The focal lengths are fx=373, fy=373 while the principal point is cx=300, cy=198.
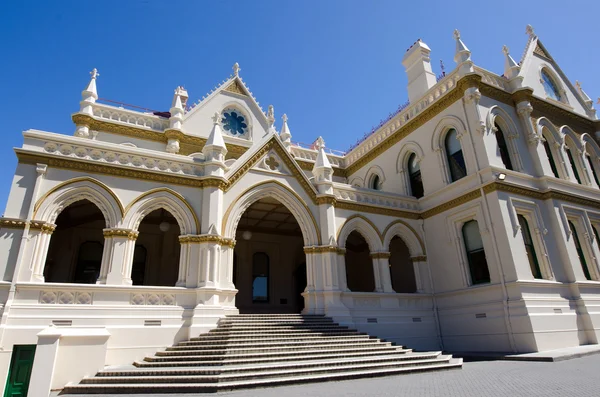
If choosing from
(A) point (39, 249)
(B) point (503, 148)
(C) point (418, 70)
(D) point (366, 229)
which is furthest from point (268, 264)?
(C) point (418, 70)

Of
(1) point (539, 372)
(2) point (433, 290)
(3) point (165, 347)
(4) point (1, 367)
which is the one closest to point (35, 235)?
(4) point (1, 367)

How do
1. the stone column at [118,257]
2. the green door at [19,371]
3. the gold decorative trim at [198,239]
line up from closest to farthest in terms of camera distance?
the green door at [19,371] → the stone column at [118,257] → the gold decorative trim at [198,239]

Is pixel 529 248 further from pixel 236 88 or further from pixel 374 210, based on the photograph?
pixel 236 88

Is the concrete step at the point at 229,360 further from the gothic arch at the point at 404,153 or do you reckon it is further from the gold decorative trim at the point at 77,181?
the gothic arch at the point at 404,153

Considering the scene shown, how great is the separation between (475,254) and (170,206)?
12588 millimetres

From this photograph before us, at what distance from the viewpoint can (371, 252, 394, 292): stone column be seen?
16328 mm

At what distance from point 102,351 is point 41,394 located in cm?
150

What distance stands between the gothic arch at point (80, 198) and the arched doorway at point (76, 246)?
3335 mm

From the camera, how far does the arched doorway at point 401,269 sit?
19.6 metres

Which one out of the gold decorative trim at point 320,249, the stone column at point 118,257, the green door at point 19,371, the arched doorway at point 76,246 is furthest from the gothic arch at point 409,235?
the green door at point 19,371

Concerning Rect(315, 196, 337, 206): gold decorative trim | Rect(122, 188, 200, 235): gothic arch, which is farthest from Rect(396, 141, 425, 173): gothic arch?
Rect(122, 188, 200, 235): gothic arch

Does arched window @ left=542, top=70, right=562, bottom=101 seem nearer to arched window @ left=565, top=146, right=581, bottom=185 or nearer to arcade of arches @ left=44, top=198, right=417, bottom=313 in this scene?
arched window @ left=565, top=146, right=581, bottom=185

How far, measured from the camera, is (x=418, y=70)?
880 inches

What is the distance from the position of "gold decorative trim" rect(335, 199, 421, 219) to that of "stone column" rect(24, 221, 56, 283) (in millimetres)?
10615
